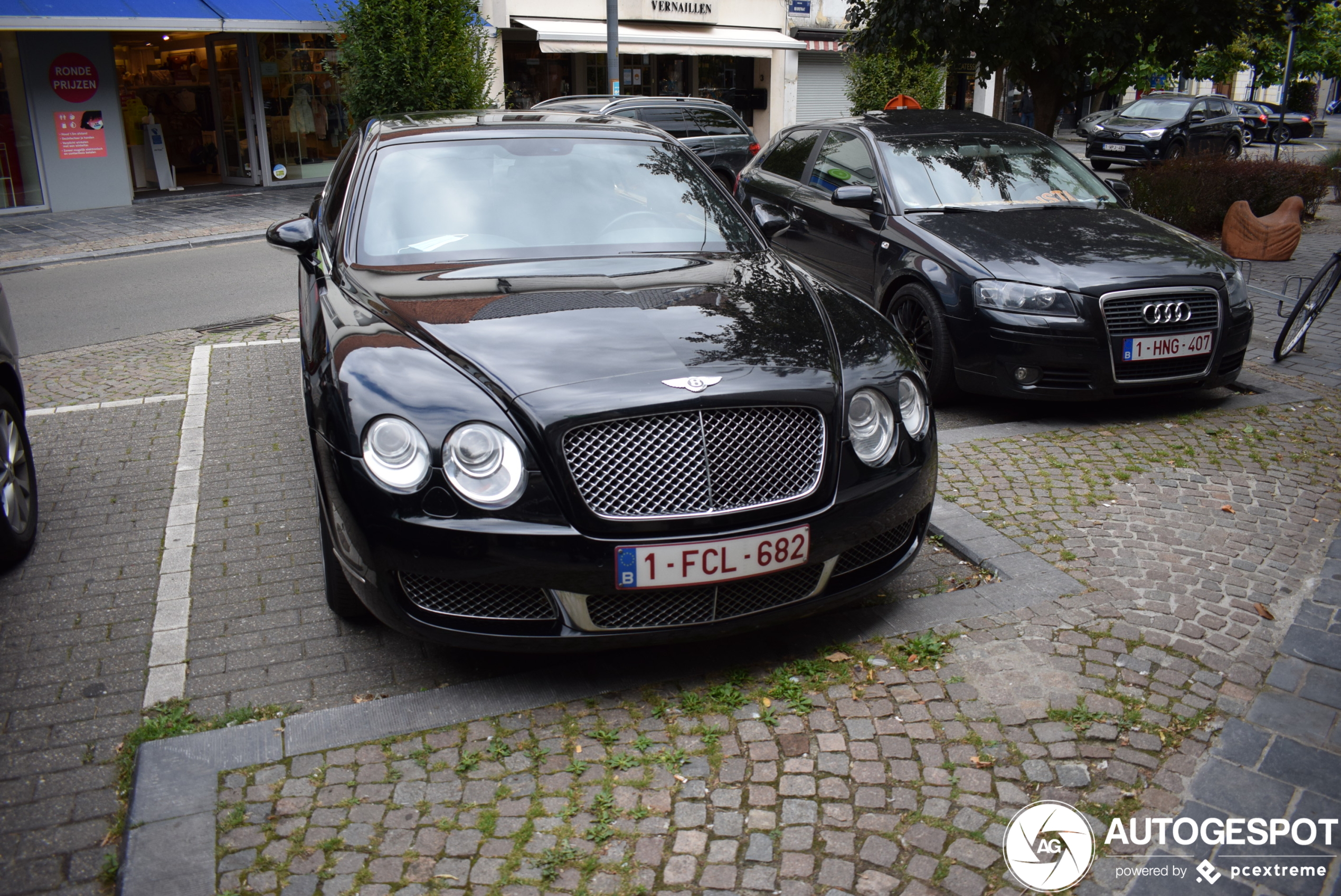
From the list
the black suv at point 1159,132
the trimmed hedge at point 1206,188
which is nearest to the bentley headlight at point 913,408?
the trimmed hedge at point 1206,188

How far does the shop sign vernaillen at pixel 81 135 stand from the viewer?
17.2 meters

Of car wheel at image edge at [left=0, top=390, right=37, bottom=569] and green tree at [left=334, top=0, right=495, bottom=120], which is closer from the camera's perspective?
car wheel at image edge at [left=0, top=390, right=37, bottom=569]

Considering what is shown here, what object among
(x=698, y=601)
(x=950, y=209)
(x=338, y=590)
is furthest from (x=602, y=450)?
(x=950, y=209)

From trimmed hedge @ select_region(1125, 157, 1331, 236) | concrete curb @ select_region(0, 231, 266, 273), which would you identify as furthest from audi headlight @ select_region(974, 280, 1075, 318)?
concrete curb @ select_region(0, 231, 266, 273)

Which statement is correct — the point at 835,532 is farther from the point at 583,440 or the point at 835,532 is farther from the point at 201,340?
the point at 201,340

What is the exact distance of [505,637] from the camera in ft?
10.4

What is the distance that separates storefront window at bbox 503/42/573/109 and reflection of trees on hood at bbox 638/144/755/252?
22.7 meters

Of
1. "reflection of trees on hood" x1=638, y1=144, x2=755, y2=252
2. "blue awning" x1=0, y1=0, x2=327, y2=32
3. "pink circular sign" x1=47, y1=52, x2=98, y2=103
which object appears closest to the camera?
"reflection of trees on hood" x1=638, y1=144, x2=755, y2=252

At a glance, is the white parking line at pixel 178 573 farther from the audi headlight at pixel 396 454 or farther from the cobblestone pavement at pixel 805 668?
the audi headlight at pixel 396 454

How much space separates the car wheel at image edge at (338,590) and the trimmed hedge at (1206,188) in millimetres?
10978

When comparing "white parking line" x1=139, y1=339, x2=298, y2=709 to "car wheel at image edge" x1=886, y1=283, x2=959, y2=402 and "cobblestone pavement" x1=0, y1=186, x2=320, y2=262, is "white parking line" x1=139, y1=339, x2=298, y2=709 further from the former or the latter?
"cobblestone pavement" x1=0, y1=186, x2=320, y2=262

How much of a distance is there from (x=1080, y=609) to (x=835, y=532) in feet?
→ 3.84

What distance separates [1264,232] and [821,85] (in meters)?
23.0

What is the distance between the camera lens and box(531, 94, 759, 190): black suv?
603 inches
